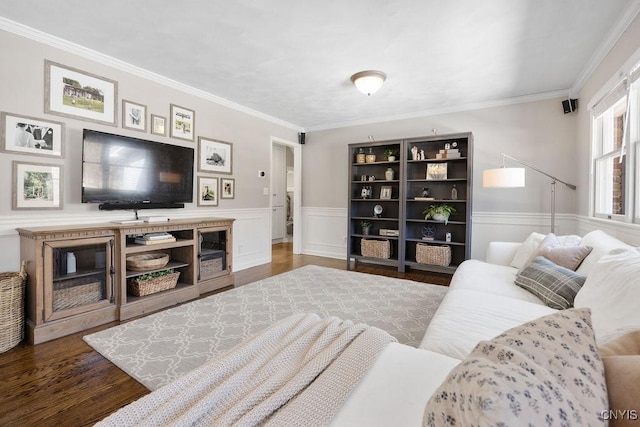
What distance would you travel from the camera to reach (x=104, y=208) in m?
2.91

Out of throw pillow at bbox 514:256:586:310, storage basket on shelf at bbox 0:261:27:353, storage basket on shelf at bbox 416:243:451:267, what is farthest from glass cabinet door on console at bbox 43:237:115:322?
storage basket on shelf at bbox 416:243:451:267

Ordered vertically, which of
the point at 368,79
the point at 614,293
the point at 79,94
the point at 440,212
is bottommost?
the point at 614,293

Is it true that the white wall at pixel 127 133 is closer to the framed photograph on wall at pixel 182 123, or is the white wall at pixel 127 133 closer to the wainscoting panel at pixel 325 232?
the framed photograph on wall at pixel 182 123

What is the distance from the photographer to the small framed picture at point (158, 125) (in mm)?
3395

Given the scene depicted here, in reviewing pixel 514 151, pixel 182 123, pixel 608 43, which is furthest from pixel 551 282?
pixel 182 123

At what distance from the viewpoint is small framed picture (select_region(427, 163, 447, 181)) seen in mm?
4329

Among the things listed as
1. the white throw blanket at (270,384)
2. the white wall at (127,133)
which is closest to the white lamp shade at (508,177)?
the white throw blanket at (270,384)

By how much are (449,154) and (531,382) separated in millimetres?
4201

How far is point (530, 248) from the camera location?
8.61 ft

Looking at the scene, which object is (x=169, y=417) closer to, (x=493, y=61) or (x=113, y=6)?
(x=113, y=6)

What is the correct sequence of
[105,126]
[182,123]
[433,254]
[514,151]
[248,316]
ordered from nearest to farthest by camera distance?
[248,316], [105,126], [182,123], [514,151], [433,254]

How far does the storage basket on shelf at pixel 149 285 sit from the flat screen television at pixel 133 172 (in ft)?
2.50

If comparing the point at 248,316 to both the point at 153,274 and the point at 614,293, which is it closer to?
the point at 153,274

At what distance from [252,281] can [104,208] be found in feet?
5.95
